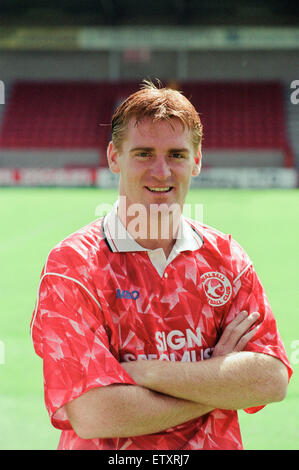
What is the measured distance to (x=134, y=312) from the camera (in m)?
2.11

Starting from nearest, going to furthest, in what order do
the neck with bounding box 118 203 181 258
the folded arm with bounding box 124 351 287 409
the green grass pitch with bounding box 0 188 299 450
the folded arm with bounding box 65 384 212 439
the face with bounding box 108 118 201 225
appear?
the folded arm with bounding box 65 384 212 439
the folded arm with bounding box 124 351 287 409
the face with bounding box 108 118 201 225
the neck with bounding box 118 203 181 258
the green grass pitch with bounding box 0 188 299 450

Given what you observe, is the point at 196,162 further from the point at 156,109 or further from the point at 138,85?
the point at 138,85

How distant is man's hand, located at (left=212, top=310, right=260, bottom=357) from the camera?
2.18 m

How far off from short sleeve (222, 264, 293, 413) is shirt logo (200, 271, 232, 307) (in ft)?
0.16

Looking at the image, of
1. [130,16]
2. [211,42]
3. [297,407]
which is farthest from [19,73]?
[297,407]

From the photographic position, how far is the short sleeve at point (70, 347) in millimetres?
1946

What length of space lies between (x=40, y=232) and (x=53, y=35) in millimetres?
17507

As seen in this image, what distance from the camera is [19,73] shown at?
1136 inches

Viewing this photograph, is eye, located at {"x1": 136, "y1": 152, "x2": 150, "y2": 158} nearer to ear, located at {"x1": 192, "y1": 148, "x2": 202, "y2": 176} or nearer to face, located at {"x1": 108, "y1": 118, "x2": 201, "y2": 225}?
face, located at {"x1": 108, "y1": 118, "x2": 201, "y2": 225}

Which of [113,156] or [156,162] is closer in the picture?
[156,162]

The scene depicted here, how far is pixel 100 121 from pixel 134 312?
26.5 meters

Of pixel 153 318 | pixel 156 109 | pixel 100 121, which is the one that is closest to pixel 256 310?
pixel 153 318

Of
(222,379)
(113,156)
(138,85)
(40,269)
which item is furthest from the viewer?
(138,85)

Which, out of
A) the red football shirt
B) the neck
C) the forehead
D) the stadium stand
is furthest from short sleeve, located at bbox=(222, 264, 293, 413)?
the stadium stand
